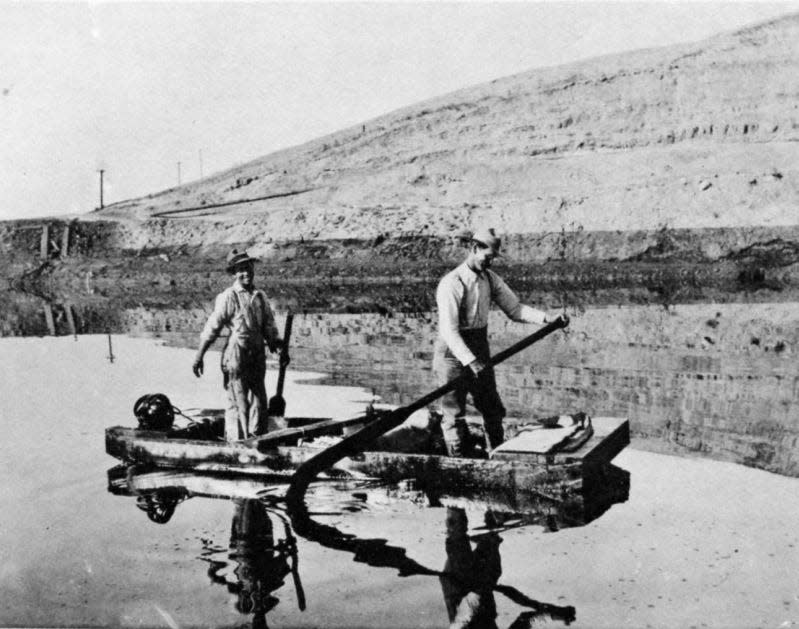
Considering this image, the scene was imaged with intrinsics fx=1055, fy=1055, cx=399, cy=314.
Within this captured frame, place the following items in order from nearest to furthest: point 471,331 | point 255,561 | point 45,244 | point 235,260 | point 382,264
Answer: point 255,561, point 471,331, point 235,260, point 382,264, point 45,244

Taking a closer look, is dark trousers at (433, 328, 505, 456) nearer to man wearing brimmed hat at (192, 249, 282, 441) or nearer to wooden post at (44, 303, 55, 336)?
man wearing brimmed hat at (192, 249, 282, 441)

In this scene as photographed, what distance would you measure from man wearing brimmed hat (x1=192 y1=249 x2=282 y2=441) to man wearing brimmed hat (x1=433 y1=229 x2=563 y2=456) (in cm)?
191

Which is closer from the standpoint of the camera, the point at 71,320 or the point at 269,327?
the point at 269,327

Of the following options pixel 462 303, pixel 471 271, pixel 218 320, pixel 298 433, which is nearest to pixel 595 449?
pixel 462 303

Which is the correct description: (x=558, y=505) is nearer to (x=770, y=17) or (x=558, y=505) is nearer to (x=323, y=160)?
(x=323, y=160)

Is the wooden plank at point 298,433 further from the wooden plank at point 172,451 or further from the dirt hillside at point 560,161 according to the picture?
the dirt hillside at point 560,161

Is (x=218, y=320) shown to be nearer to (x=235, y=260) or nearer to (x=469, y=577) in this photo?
(x=235, y=260)

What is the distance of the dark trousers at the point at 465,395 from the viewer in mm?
10227

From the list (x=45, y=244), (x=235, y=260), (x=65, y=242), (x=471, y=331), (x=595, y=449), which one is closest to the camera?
(x=595, y=449)

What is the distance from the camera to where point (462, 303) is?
10.1 m

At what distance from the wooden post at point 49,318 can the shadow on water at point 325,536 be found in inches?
689

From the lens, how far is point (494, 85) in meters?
83.4

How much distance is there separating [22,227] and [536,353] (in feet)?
151

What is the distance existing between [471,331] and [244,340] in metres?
2.44
